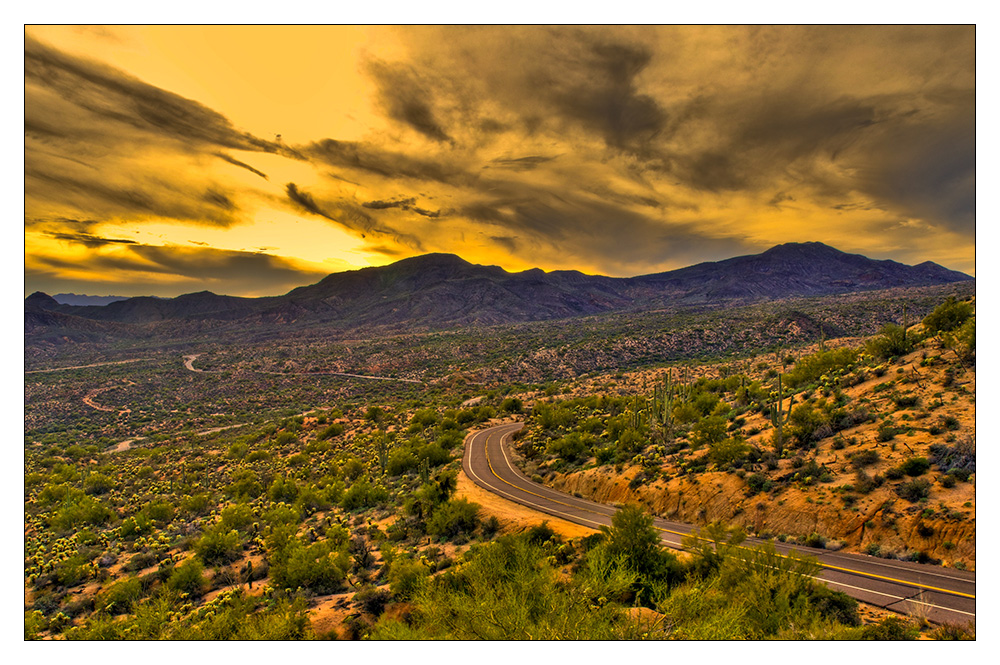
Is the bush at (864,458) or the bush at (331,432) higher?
the bush at (864,458)

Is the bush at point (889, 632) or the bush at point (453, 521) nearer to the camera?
the bush at point (889, 632)

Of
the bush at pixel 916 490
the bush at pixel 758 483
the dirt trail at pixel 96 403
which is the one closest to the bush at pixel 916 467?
the bush at pixel 916 490

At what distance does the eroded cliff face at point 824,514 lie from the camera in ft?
51.0

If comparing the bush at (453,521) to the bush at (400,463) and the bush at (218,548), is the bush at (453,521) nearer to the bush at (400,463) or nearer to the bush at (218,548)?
the bush at (218,548)

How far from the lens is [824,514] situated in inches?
743

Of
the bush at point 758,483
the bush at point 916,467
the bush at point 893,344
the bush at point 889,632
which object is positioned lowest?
the bush at point 758,483

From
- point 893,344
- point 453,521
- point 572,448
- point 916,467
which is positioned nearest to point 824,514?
point 916,467

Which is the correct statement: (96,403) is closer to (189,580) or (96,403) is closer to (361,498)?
(361,498)

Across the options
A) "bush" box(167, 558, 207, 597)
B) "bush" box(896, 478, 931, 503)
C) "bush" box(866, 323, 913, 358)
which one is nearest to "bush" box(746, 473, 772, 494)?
"bush" box(896, 478, 931, 503)

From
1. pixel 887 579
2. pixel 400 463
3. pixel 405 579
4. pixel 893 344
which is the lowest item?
pixel 400 463

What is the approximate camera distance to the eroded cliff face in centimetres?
1554

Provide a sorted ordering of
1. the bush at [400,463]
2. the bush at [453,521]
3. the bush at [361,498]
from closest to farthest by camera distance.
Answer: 1. the bush at [453,521]
2. the bush at [361,498]
3. the bush at [400,463]

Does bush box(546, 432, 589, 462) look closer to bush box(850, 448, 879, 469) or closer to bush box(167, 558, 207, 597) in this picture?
bush box(850, 448, 879, 469)

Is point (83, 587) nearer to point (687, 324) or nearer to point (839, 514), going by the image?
point (839, 514)
